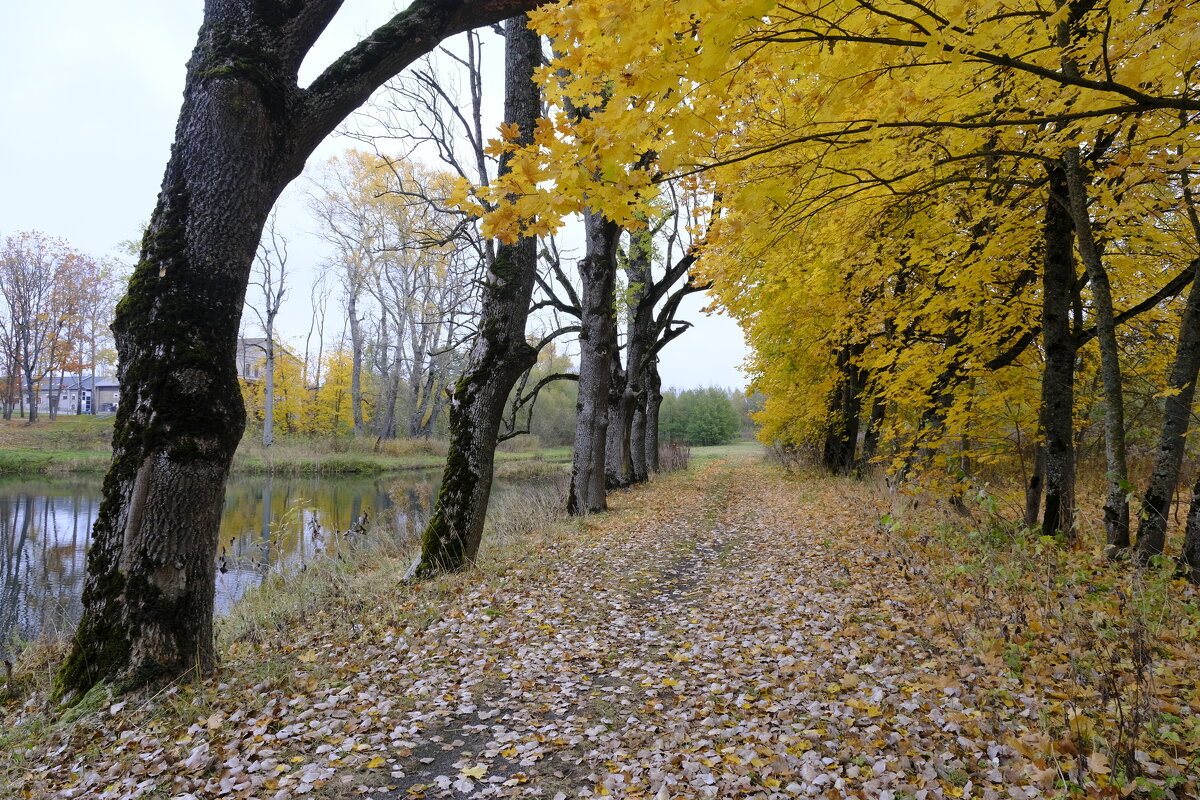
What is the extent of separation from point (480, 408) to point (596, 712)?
3.88 m

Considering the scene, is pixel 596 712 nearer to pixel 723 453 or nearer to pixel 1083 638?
pixel 1083 638

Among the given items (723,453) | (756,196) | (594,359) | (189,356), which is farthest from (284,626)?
(723,453)

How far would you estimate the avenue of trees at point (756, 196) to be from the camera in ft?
9.26

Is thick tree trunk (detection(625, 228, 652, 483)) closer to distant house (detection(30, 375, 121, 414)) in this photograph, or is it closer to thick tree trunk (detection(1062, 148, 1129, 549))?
thick tree trunk (detection(1062, 148, 1129, 549))

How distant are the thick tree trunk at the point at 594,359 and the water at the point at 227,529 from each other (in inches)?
130

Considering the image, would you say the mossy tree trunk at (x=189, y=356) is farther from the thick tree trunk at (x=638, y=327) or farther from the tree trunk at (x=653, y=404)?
the tree trunk at (x=653, y=404)

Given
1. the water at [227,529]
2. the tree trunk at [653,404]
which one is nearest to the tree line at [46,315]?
the water at [227,529]

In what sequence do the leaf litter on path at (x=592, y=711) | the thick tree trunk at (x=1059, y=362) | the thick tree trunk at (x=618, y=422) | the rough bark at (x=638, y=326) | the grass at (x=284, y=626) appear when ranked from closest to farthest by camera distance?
the leaf litter on path at (x=592, y=711) → the grass at (x=284, y=626) → the thick tree trunk at (x=1059, y=362) → the thick tree trunk at (x=618, y=422) → the rough bark at (x=638, y=326)

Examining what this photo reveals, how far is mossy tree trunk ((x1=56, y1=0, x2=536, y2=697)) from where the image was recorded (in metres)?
3.64

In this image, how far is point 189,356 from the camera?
12.2 feet

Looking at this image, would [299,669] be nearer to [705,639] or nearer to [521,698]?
[521,698]

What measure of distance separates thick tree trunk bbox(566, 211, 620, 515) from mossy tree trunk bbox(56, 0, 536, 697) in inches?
270

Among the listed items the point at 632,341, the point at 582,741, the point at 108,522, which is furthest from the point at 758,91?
the point at 632,341

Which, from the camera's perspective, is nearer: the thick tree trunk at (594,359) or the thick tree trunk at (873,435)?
the thick tree trunk at (594,359)
